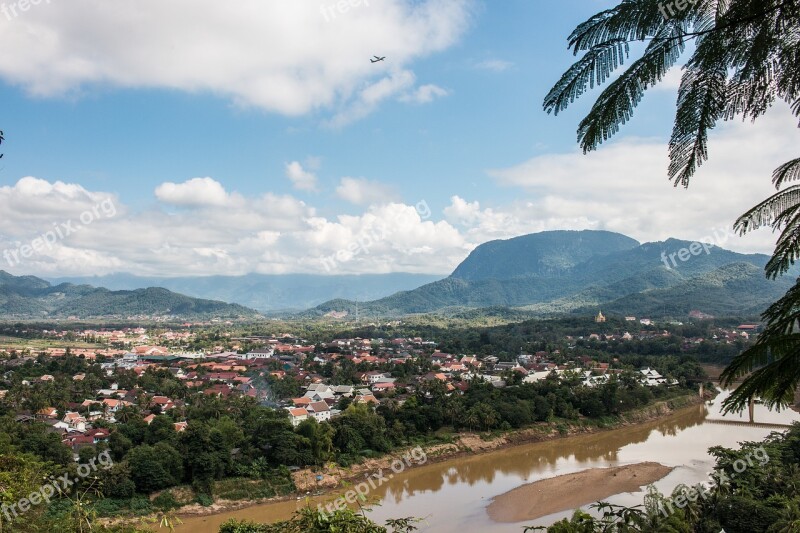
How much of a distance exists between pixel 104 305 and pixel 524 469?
13216cm

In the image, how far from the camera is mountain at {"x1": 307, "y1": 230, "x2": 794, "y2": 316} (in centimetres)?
8506

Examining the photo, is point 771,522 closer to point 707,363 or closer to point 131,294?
point 707,363

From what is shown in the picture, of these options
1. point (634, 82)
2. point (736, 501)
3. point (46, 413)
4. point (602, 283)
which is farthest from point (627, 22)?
point (602, 283)

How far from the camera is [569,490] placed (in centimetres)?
1689

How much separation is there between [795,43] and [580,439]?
23879 mm

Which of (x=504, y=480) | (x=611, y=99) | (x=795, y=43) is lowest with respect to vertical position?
(x=504, y=480)

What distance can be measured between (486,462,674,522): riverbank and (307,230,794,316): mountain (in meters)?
58.5

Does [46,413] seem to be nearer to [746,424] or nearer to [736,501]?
[736,501]

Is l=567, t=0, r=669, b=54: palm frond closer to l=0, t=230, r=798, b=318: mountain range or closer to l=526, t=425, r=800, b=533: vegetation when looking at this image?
l=526, t=425, r=800, b=533: vegetation

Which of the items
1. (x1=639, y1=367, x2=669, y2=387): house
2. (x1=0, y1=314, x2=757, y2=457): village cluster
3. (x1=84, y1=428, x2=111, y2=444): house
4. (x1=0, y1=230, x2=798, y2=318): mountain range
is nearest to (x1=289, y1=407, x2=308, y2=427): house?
(x1=0, y1=314, x2=757, y2=457): village cluster

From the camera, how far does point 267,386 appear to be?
3116cm

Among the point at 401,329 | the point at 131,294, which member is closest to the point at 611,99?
the point at 401,329

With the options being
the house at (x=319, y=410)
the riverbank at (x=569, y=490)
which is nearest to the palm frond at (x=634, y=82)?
the riverbank at (x=569, y=490)

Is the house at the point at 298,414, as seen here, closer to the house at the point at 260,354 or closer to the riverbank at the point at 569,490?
the riverbank at the point at 569,490
